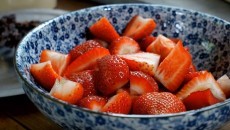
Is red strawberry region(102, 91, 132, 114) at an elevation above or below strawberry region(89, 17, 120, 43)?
below

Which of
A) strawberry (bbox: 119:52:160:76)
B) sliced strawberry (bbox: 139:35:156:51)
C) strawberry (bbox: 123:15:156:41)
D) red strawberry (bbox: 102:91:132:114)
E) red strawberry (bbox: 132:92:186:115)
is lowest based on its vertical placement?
red strawberry (bbox: 102:91:132:114)

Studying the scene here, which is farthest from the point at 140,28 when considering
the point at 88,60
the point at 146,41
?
the point at 88,60

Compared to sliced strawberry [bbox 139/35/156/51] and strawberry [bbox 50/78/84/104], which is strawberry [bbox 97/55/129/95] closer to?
strawberry [bbox 50/78/84/104]

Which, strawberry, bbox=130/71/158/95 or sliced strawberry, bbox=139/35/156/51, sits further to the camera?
sliced strawberry, bbox=139/35/156/51

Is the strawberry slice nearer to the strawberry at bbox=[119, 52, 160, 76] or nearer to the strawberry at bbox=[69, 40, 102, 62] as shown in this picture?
the strawberry at bbox=[119, 52, 160, 76]

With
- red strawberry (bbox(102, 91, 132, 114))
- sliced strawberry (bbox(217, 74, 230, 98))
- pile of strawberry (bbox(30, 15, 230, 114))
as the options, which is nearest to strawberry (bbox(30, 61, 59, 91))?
pile of strawberry (bbox(30, 15, 230, 114))

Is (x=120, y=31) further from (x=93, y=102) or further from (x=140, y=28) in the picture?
(x=93, y=102)

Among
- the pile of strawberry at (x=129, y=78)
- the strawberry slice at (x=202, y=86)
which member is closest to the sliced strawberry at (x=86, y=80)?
the pile of strawberry at (x=129, y=78)
